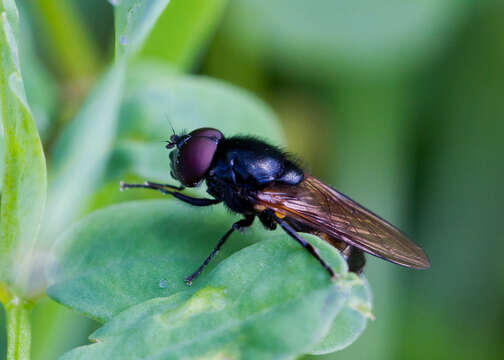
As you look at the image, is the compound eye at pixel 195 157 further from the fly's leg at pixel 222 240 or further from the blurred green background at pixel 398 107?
the blurred green background at pixel 398 107

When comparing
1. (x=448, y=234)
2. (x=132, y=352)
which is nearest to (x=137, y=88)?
(x=132, y=352)

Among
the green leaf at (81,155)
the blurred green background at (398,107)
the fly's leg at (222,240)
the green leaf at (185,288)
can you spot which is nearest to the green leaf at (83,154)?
the green leaf at (81,155)

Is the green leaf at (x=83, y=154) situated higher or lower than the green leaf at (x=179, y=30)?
lower

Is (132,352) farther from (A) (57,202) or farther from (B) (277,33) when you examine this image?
(B) (277,33)

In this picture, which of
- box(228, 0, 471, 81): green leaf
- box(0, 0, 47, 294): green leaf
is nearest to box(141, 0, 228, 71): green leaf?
box(228, 0, 471, 81): green leaf

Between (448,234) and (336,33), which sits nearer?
(448,234)

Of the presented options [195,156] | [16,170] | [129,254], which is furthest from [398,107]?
[16,170]
